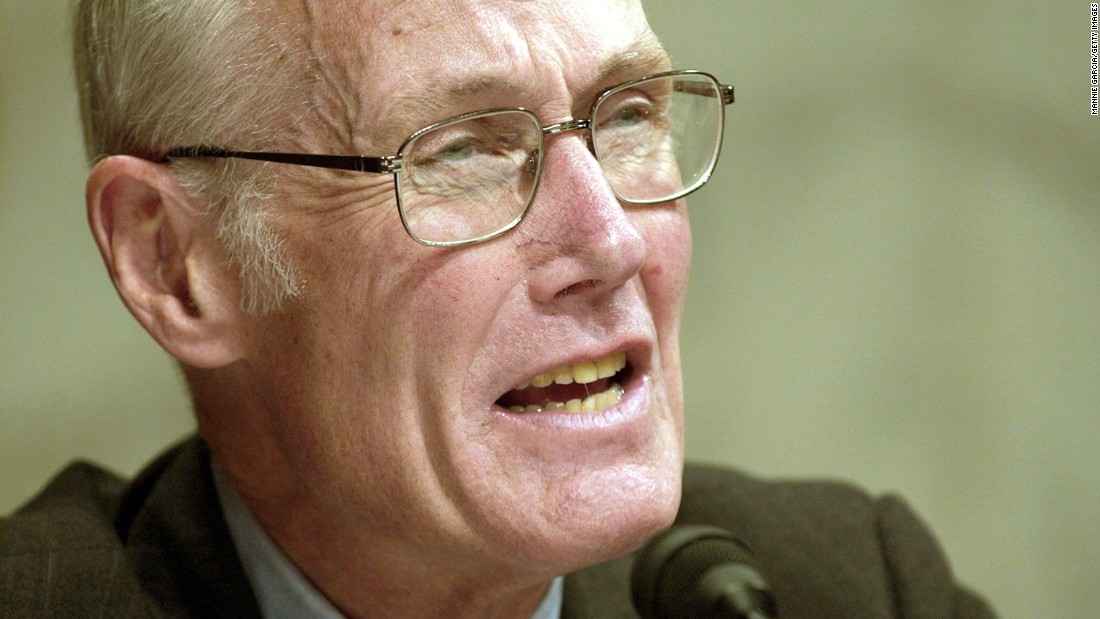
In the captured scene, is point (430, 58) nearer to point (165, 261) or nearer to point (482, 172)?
point (482, 172)

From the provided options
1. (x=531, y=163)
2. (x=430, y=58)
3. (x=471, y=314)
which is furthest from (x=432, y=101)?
(x=471, y=314)

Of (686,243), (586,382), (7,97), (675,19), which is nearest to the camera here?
(586,382)

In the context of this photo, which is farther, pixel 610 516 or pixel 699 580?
pixel 699 580

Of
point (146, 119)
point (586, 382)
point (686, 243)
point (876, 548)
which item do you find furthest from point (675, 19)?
point (876, 548)

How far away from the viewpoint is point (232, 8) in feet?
5.27

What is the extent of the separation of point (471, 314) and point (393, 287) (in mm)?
111

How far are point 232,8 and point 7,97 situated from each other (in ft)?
4.19

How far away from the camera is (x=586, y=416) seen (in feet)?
5.27

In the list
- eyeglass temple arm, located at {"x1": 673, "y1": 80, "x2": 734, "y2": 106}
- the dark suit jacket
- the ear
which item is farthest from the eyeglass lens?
the dark suit jacket

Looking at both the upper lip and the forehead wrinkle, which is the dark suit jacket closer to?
the upper lip

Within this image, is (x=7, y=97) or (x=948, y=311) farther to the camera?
(x=948, y=311)

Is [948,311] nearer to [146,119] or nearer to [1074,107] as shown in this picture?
[1074,107]

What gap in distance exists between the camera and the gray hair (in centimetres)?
159

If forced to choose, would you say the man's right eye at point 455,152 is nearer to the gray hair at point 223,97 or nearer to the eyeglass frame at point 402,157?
the eyeglass frame at point 402,157
